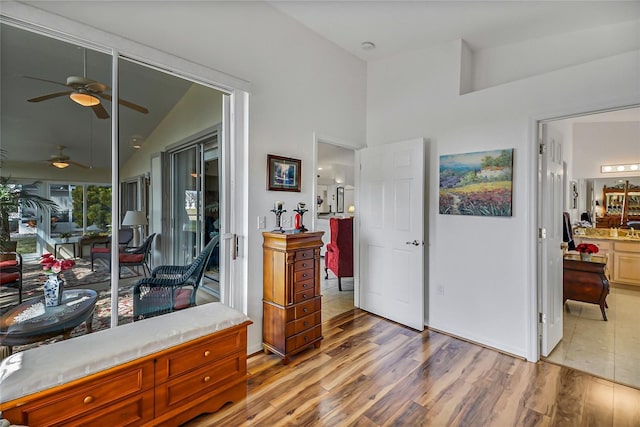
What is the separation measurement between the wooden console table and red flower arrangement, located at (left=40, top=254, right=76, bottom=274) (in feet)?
16.3

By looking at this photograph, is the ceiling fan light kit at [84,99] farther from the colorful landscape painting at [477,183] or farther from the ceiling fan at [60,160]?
the colorful landscape painting at [477,183]

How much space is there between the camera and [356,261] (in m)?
3.85

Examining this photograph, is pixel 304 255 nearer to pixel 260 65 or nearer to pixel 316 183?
pixel 316 183

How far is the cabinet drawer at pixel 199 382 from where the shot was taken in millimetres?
1731

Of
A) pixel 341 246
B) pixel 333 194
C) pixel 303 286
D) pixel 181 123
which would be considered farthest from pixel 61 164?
pixel 333 194

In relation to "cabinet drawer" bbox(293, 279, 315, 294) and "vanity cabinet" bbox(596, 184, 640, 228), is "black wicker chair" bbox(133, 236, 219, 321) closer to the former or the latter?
"cabinet drawer" bbox(293, 279, 315, 294)

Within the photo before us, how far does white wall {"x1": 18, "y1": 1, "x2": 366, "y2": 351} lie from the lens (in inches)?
81.2

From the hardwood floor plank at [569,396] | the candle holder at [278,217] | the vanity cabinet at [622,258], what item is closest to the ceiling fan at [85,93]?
the candle holder at [278,217]

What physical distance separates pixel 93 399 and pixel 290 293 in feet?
4.66

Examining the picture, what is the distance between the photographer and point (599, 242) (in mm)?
4762

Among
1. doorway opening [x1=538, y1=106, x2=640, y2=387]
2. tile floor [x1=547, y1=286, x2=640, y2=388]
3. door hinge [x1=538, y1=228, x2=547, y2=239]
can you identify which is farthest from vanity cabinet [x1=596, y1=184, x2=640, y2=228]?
door hinge [x1=538, y1=228, x2=547, y2=239]

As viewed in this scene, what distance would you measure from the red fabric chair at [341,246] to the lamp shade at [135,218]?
257 centimetres

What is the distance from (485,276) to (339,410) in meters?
1.91

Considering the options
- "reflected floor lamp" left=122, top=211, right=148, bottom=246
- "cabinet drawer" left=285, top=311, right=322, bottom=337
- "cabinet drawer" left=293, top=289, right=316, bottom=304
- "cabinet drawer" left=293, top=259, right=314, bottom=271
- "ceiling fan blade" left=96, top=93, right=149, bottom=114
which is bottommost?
"cabinet drawer" left=285, top=311, right=322, bottom=337
